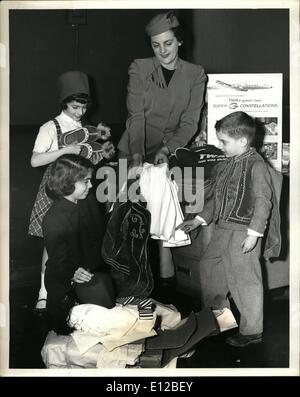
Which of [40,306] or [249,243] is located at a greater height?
[249,243]

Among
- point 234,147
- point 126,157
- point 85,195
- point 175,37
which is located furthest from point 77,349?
point 175,37

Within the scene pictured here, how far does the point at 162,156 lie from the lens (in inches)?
59.9

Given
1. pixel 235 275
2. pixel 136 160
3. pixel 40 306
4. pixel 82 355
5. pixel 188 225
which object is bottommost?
pixel 82 355

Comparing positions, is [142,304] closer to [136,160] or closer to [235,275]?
[235,275]

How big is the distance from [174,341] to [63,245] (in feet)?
1.41

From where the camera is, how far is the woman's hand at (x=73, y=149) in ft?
4.92

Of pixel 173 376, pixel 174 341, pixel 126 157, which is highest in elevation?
pixel 126 157

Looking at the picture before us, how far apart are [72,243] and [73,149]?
0.28m

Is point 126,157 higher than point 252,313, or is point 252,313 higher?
point 126,157

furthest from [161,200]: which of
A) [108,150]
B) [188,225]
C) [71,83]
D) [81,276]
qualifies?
[71,83]

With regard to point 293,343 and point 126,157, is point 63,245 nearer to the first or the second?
point 126,157

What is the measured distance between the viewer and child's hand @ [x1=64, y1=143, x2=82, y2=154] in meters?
1.50

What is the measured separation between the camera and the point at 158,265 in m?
1.53

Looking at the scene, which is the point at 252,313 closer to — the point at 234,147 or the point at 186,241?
the point at 186,241
